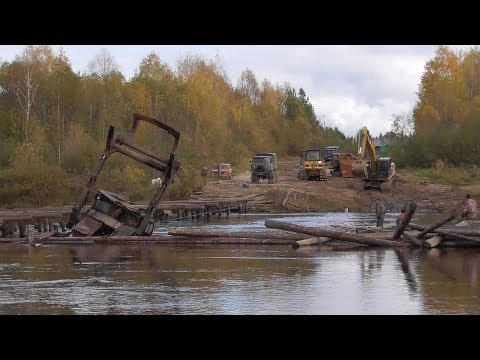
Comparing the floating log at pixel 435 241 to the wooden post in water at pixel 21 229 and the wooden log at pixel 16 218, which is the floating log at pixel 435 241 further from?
the wooden post in water at pixel 21 229

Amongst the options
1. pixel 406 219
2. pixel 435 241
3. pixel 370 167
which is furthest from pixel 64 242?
pixel 370 167

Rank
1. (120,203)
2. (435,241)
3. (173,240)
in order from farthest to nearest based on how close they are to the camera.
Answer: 1. (120,203)
2. (173,240)
3. (435,241)

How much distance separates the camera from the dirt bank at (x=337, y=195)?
162 ft

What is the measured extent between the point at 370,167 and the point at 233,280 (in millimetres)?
39984

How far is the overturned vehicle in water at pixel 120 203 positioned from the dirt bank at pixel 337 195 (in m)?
23.5

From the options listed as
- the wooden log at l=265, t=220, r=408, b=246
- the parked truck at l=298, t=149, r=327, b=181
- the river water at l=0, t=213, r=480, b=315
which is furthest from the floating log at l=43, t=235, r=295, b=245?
the parked truck at l=298, t=149, r=327, b=181

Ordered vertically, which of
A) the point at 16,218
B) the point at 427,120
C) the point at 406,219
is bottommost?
the point at 406,219

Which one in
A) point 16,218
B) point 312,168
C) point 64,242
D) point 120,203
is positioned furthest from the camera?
point 312,168

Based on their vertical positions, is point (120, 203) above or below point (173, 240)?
above

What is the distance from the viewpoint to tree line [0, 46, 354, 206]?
4622cm

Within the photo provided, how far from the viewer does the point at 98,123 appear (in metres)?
71.3

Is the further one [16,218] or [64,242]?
[16,218]

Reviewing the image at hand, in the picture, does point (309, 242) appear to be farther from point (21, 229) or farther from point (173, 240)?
point (21, 229)

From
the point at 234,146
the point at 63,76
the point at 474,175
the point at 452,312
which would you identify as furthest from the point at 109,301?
the point at 234,146
